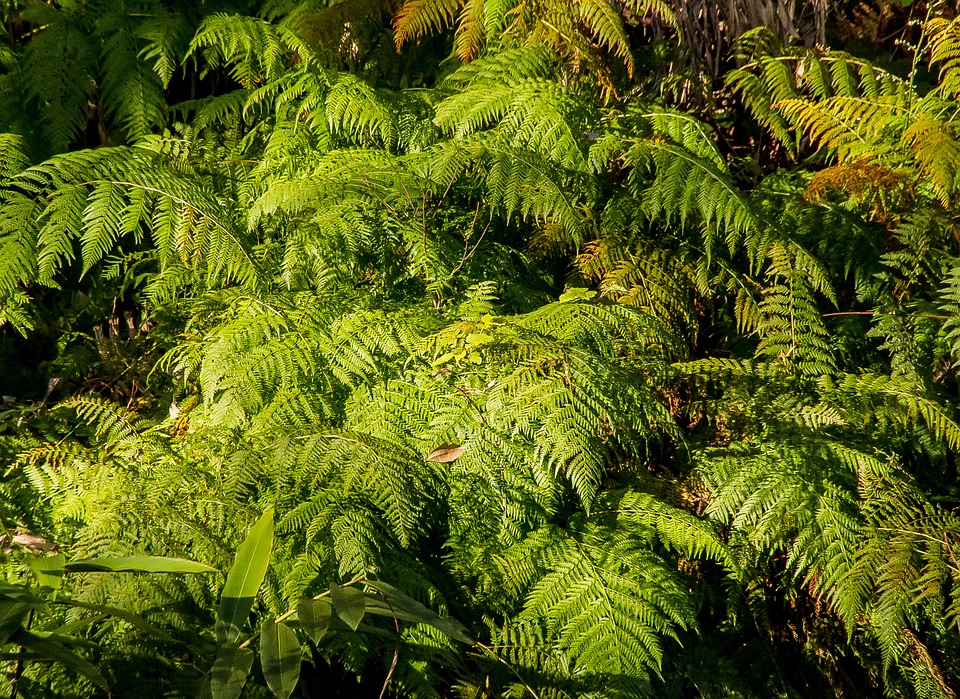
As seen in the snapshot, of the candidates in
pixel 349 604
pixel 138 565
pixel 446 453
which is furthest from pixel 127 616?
pixel 446 453

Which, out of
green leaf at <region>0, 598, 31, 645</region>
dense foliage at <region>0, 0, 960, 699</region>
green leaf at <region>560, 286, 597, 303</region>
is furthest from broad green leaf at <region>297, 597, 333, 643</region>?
green leaf at <region>560, 286, 597, 303</region>

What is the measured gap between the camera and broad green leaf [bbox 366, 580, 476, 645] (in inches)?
63.4

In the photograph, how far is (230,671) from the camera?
1.53m

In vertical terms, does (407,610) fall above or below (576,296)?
below

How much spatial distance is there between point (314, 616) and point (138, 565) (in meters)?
0.40

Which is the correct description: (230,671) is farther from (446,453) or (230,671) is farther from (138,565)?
(446,453)

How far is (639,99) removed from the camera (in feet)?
10.3

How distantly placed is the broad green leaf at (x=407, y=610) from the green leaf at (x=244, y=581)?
223 mm

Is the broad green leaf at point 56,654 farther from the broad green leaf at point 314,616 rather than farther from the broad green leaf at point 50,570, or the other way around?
the broad green leaf at point 314,616

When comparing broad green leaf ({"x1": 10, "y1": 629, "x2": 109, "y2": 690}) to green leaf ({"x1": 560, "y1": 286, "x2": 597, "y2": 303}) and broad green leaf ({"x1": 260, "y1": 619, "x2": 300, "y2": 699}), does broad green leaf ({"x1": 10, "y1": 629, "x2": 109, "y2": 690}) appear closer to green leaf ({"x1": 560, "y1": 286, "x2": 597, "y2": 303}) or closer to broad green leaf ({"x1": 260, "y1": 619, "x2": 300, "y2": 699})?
broad green leaf ({"x1": 260, "y1": 619, "x2": 300, "y2": 699})

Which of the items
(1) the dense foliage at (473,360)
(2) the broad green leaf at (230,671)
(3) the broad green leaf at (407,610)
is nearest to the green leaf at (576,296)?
(1) the dense foliage at (473,360)

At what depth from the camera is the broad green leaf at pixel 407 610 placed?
161 cm

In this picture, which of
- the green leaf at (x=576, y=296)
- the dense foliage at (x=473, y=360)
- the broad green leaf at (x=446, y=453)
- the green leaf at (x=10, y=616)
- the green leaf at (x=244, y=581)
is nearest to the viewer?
the green leaf at (x=10, y=616)

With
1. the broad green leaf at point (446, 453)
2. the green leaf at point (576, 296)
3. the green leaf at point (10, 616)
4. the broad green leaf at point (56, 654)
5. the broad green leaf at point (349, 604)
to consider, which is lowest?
the broad green leaf at point (446, 453)
